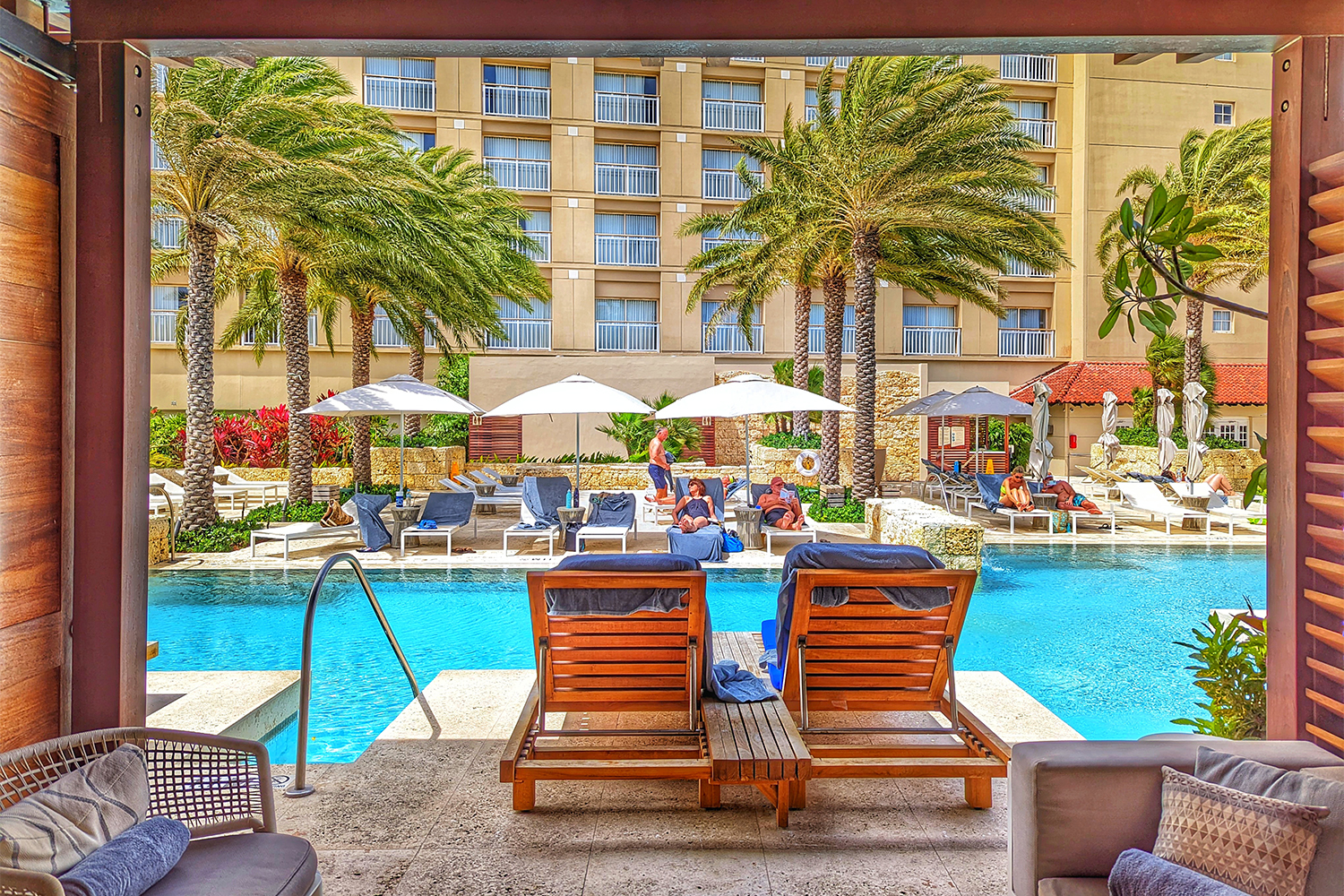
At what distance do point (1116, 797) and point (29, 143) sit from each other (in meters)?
4.05

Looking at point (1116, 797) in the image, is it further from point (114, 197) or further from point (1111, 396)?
point (1111, 396)

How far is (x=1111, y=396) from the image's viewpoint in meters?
19.5

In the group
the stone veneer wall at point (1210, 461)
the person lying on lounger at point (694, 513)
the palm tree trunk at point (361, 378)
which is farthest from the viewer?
the stone veneer wall at point (1210, 461)

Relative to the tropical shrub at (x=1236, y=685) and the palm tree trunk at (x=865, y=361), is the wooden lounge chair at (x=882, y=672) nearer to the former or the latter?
the tropical shrub at (x=1236, y=685)

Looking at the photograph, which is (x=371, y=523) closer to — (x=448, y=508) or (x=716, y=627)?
(x=448, y=508)

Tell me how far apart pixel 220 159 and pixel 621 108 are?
56.3ft

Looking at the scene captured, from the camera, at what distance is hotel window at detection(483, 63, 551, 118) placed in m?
25.5

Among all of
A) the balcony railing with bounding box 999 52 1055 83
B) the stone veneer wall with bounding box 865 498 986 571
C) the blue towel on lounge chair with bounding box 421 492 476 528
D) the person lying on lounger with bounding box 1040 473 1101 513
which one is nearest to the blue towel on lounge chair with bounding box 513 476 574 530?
the blue towel on lounge chair with bounding box 421 492 476 528

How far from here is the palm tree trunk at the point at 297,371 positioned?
1414cm

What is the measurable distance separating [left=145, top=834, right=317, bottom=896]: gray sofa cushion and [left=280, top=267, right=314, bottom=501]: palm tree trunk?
12.7m

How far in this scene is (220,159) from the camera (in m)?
10.9

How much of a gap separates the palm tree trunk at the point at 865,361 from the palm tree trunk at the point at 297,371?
9855 millimetres

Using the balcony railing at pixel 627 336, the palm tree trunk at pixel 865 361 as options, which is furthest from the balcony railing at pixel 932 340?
the palm tree trunk at pixel 865 361

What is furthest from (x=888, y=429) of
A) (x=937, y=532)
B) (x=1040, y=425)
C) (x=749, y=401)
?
(x=937, y=532)
